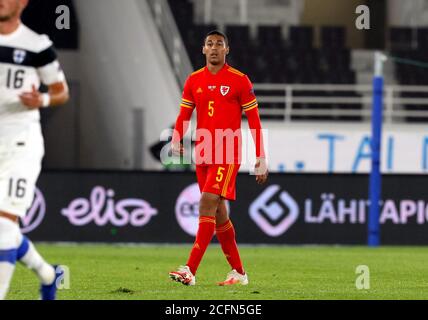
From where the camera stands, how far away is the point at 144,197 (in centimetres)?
1773

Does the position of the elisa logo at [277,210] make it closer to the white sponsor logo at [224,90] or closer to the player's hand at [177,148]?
the player's hand at [177,148]

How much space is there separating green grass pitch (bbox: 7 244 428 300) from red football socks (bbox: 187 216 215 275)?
0.65ft

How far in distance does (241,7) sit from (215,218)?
16.9 metres

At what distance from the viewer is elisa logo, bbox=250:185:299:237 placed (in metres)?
18.0

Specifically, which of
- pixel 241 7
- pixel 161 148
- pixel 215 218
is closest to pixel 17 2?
pixel 215 218

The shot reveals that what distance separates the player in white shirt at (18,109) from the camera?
721 centimetres

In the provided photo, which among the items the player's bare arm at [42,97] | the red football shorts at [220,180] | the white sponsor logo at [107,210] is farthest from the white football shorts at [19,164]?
the white sponsor logo at [107,210]

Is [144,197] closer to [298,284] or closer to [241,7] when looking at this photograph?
[298,284]

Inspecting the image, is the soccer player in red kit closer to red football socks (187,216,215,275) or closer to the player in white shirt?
red football socks (187,216,215,275)

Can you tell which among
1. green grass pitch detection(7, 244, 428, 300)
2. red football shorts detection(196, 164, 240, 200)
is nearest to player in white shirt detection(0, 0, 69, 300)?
green grass pitch detection(7, 244, 428, 300)

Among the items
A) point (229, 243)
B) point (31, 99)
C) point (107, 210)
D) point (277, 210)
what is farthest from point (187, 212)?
point (31, 99)

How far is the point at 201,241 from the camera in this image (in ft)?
32.1

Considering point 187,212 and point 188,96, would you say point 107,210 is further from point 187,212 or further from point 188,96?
point 188,96

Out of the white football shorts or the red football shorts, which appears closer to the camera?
Result: the white football shorts
